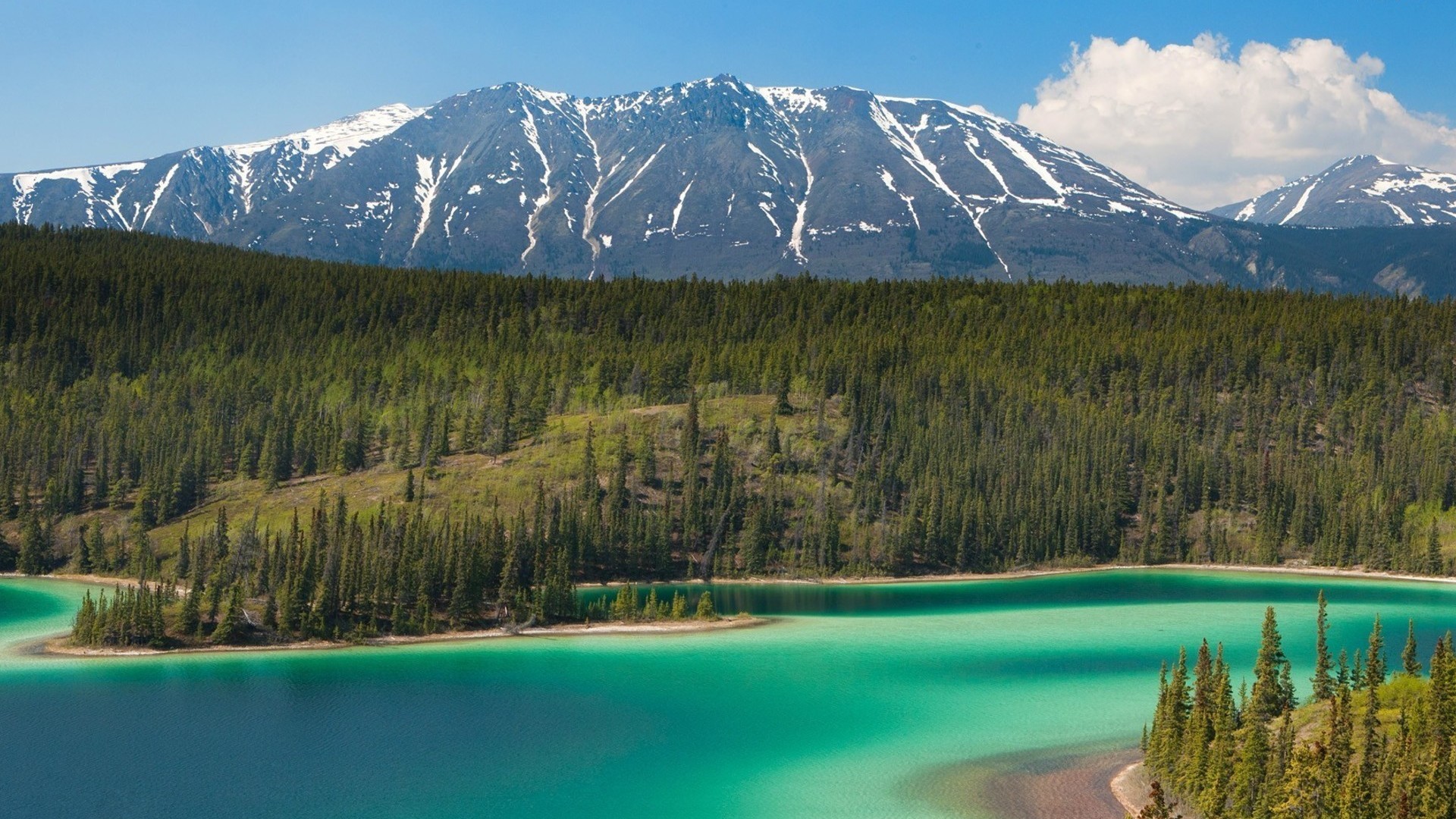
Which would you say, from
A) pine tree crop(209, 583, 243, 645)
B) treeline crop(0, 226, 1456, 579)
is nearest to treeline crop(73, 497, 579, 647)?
pine tree crop(209, 583, 243, 645)

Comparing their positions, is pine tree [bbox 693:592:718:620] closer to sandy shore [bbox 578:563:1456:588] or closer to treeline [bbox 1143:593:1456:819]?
sandy shore [bbox 578:563:1456:588]

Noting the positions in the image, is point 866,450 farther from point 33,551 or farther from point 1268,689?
point 1268,689

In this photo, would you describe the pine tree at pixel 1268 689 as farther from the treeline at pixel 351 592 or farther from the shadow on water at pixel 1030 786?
the treeline at pixel 351 592

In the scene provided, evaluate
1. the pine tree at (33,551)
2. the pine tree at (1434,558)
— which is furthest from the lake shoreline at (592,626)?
the pine tree at (33,551)

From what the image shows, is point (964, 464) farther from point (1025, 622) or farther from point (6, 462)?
point (6, 462)

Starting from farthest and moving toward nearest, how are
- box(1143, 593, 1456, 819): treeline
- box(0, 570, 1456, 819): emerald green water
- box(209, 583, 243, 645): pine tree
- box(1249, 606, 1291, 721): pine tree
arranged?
box(209, 583, 243, 645): pine tree → box(1249, 606, 1291, 721): pine tree → box(0, 570, 1456, 819): emerald green water → box(1143, 593, 1456, 819): treeline

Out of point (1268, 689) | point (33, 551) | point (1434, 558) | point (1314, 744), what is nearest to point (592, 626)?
point (1268, 689)

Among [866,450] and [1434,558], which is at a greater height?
[866,450]
